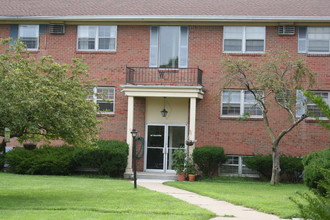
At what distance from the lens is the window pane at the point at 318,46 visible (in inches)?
885

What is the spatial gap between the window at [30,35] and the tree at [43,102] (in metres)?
10.1

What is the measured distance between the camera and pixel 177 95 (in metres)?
21.7

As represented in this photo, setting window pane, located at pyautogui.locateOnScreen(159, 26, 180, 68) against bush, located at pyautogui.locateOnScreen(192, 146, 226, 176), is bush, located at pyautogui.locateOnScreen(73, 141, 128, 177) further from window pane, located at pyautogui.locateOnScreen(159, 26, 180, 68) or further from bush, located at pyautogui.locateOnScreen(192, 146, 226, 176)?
window pane, located at pyautogui.locateOnScreen(159, 26, 180, 68)

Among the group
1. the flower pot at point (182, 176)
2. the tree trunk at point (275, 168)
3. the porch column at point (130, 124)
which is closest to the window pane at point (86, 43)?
the porch column at point (130, 124)

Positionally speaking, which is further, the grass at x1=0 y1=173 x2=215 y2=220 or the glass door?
the glass door

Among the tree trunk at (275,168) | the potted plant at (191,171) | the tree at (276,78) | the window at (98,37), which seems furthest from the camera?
the window at (98,37)

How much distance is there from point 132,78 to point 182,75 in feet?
7.08

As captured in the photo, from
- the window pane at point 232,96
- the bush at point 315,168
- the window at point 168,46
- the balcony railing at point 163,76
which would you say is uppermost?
the window at point 168,46

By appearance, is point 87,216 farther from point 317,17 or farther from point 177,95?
point 317,17

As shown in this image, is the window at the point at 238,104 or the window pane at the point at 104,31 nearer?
the window at the point at 238,104

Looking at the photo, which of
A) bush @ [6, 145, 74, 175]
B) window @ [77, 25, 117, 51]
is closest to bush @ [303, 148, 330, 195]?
bush @ [6, 145, 74, 175]

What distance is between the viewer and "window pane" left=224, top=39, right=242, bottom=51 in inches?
902

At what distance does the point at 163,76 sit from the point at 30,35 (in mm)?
6339

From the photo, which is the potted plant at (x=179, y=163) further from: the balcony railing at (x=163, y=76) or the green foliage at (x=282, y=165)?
the balcony railing at (x=163, y=76)
